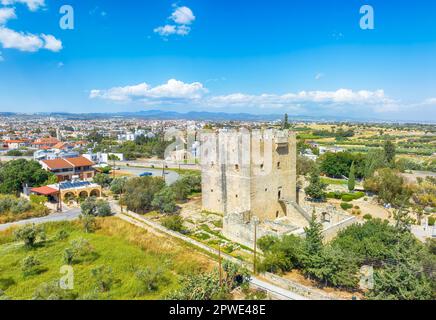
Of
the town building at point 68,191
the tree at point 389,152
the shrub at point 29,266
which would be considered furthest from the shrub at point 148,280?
the tree at point 389,152

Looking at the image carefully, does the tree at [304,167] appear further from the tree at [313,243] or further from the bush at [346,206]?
the tree at [313,243]

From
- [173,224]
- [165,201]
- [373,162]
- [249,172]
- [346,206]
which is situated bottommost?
[346,206]

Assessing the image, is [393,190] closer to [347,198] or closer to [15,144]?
[347,198]

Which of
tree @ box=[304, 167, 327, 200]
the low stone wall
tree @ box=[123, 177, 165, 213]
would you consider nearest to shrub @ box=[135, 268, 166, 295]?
the low stone wall

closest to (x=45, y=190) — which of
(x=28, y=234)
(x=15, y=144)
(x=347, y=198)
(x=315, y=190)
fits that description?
(x=28, y=234)
